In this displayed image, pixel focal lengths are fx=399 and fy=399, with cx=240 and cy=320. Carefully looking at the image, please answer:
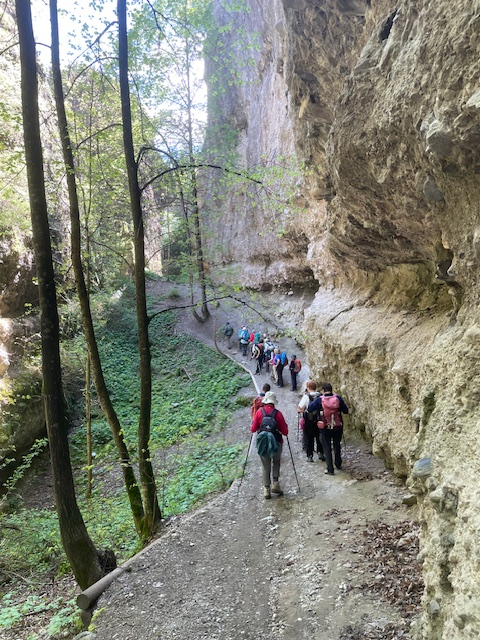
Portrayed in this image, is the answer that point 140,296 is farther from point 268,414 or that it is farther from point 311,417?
point 311,417

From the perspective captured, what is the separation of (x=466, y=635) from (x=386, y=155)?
4.66m

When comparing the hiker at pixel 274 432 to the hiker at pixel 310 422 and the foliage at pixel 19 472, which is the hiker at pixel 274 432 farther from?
the foliage at pixel 19 472

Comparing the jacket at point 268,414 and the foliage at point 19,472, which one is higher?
the jacket at point 268,414

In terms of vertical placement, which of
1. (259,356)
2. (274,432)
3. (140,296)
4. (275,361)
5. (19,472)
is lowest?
(19,472)

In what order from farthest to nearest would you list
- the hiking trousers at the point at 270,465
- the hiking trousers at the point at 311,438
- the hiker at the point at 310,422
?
the hiking trousers at the point at 311,438 → the hiker at the point at 310,422 → the hiking trousers at the point at 270,465

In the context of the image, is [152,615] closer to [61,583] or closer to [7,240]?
[61,583]

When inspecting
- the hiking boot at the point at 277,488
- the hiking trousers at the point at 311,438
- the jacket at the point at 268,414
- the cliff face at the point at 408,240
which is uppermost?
the cliff face at the point at 408,240

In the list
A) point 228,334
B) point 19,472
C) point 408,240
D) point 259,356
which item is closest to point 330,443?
point 408,240

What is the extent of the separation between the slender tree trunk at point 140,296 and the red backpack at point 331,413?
337 cm

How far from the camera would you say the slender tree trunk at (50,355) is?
6.39 meters

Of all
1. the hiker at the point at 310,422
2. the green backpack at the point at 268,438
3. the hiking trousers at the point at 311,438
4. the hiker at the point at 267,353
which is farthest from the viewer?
the hiker at the point at 267,353

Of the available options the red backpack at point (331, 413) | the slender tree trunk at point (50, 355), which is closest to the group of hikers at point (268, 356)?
the red backpack at point (331, 413)

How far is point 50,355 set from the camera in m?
6.45

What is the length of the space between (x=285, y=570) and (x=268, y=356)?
1280 centimetres
